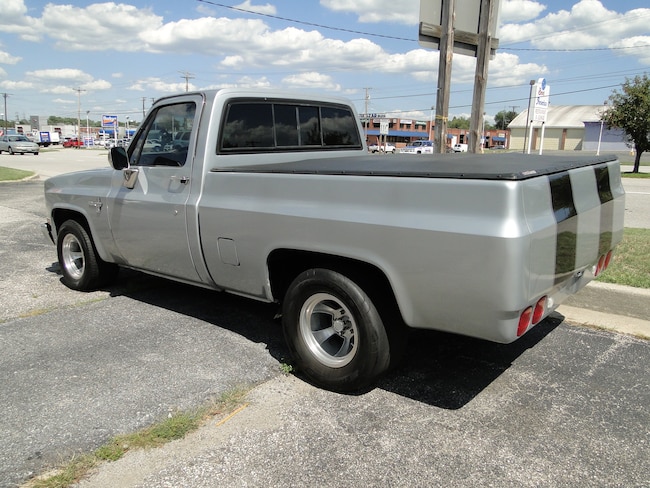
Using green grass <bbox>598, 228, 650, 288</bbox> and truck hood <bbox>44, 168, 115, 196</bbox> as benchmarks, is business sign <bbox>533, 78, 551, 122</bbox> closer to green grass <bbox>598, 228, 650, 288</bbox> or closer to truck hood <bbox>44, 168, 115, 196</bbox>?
green grass <bbox>598, 228, 650, 288</bbox>

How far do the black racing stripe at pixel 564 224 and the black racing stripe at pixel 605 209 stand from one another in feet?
1.83

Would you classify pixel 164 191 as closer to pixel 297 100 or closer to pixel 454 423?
pixel 297 100

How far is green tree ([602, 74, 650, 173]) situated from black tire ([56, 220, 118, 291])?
2563cm

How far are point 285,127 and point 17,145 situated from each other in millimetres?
46055

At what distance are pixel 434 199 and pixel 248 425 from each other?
1.67 m

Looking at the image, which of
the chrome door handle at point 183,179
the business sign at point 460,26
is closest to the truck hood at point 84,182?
the chrome door handle at point 183,179

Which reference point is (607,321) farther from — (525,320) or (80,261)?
(80,261)

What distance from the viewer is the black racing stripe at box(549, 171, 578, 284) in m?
2.90

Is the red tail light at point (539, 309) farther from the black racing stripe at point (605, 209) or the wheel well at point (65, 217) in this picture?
the wheel well at point (65, 217)

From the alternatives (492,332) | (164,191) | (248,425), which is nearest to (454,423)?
(492,332)

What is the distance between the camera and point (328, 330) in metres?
3.59

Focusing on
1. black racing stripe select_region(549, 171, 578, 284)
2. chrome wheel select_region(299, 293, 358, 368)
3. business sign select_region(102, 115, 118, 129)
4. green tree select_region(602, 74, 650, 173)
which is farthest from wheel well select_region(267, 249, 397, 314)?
business sign select_region(102, 115, 118, 129)

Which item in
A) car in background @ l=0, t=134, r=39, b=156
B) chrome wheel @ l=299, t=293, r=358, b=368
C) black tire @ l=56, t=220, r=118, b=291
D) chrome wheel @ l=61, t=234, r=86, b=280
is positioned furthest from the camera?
car in background @ l=0, t=134, r=39, b=156

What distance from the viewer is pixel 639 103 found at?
24.2 metres
